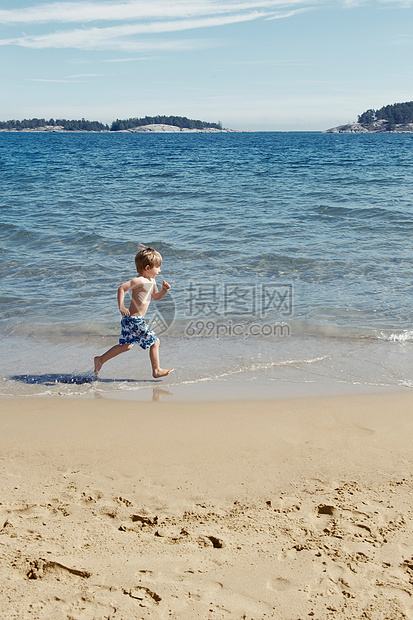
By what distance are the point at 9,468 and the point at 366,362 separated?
11.9 feet

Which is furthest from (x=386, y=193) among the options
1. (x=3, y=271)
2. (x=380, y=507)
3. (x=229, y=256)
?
(x=380, y=507)

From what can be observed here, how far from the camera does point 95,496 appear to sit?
Answer: 3047mm

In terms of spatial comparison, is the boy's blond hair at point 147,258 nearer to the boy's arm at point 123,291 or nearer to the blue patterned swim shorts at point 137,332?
the boy's arm at point 123,291

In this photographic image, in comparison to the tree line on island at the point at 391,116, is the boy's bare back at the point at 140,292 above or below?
below

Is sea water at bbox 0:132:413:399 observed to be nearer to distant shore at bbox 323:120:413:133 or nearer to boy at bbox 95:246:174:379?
boy at bbox 95:246:174:379

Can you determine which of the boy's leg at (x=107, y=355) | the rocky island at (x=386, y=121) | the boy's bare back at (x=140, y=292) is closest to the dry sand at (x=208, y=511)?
the boy's leg at (x=107, y=355)

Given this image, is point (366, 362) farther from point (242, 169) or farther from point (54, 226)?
point (242, 169)

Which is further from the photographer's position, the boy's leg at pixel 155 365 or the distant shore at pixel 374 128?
the distant shore at pixel 374 128

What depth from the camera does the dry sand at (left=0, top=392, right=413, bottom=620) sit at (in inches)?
89.0

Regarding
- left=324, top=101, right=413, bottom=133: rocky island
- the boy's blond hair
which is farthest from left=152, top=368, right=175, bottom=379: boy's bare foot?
left=324, top=101, right=413, bottom=133: rocky island

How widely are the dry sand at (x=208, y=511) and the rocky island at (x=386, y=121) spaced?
503ft

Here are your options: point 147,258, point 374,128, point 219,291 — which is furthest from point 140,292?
point 374,128

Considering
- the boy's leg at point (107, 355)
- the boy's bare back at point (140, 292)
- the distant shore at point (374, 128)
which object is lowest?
the boy's leg at point (107, 355)

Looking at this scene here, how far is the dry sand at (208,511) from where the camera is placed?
226 centimetres
